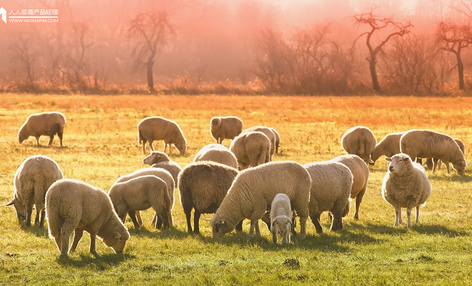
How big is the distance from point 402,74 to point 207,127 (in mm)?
36296

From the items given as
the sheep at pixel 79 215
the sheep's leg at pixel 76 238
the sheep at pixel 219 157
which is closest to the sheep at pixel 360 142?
the sheep at pixel 219 157

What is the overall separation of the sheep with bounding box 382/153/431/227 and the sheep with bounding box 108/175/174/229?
173 inches

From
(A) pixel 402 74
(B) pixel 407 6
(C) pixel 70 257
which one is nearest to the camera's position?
(C) pixel 70 257

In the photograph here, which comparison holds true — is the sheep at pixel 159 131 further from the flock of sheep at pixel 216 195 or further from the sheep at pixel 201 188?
A: the sheep at pixel 201 188

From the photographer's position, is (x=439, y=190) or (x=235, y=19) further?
(x=235, y=19)

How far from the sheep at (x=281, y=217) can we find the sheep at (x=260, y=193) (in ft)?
1.32

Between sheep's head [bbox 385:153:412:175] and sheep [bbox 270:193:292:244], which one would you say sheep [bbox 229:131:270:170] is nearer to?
sheep's head [bbox 385:153:412:175]

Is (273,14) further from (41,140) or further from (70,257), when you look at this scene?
(70,257)

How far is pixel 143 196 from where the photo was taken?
13.4m

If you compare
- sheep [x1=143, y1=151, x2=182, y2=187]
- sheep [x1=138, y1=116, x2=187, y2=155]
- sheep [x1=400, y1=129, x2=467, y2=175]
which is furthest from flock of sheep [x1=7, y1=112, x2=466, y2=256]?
sheep [x1=138, y1=116, x2=187, y2=155]

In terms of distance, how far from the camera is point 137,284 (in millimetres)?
9336

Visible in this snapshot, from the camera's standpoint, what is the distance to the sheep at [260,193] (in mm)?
11992

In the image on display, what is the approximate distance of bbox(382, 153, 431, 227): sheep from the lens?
13.9 m

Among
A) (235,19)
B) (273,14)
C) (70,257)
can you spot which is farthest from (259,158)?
(273,14)
